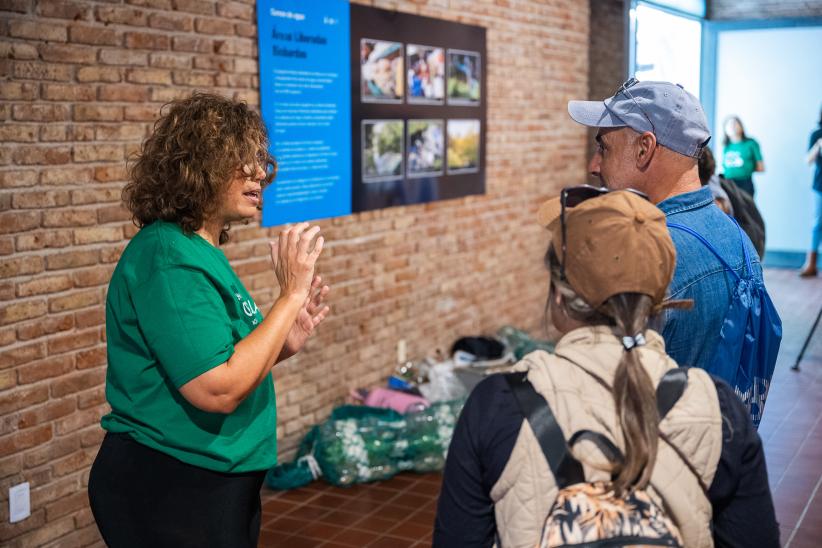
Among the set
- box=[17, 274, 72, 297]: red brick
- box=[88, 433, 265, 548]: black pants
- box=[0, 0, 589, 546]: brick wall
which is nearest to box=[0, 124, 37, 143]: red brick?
box=[0, 0, 589, 546]: brick wall

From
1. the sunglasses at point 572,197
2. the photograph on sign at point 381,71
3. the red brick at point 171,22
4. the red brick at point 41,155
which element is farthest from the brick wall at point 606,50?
the sunglasses at point 572,197

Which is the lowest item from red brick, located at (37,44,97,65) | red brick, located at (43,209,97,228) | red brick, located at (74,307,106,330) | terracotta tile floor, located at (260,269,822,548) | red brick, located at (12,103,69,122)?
terracotta tile floor, located at (260,269,822,548)

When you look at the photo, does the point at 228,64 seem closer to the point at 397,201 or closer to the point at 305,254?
the point at 397,201

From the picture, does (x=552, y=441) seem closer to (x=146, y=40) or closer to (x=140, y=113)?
(x=140, y=113)

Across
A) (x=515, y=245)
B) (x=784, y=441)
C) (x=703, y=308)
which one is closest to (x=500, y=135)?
(x=515, y=245)

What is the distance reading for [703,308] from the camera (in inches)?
98.2

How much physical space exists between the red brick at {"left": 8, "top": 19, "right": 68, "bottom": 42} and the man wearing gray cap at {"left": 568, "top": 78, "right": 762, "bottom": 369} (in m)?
2.36

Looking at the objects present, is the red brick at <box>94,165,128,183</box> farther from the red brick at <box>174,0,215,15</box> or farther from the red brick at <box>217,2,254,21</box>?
the red brick at <box>217,2,254,21</box>

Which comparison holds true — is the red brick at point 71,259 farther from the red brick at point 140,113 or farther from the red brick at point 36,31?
the red brick at point 36,31

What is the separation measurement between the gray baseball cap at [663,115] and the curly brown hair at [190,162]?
989 millimetres

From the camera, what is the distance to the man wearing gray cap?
8.18ft

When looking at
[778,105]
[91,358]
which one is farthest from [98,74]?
[778,105]

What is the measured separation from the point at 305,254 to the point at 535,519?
105cm

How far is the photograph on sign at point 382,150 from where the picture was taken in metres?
6.49
